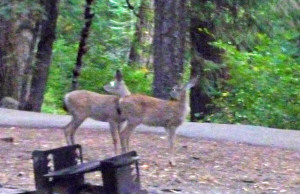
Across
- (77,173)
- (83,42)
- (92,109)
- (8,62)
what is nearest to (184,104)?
(92,109)

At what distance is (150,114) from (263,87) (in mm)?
9182

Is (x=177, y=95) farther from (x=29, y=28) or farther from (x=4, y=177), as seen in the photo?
(x=29, y=28)

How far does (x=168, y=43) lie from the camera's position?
1706 cm

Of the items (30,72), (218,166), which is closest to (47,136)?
(218,166)

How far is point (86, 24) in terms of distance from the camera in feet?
80.5

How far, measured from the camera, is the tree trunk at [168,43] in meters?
17.0

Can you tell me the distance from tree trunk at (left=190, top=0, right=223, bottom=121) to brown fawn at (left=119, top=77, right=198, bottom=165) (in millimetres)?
9565

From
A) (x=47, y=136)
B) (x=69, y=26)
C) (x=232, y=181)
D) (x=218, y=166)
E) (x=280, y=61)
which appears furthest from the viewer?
(x=69, y=26)

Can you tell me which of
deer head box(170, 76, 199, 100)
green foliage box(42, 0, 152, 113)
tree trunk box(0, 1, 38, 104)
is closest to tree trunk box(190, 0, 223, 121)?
green foliage box(42, 0, 152, 113)

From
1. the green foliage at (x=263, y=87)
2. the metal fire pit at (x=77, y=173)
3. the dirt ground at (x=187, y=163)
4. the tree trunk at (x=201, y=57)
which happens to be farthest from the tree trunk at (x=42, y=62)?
Result: the metal fire pit at (x=77, y=173)

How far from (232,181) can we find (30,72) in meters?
11.5

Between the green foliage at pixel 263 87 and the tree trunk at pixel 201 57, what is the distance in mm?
581

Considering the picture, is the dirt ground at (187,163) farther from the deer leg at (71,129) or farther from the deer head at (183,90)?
the deer head at (183,90)

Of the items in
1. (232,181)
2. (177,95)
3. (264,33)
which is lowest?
(232,181)
